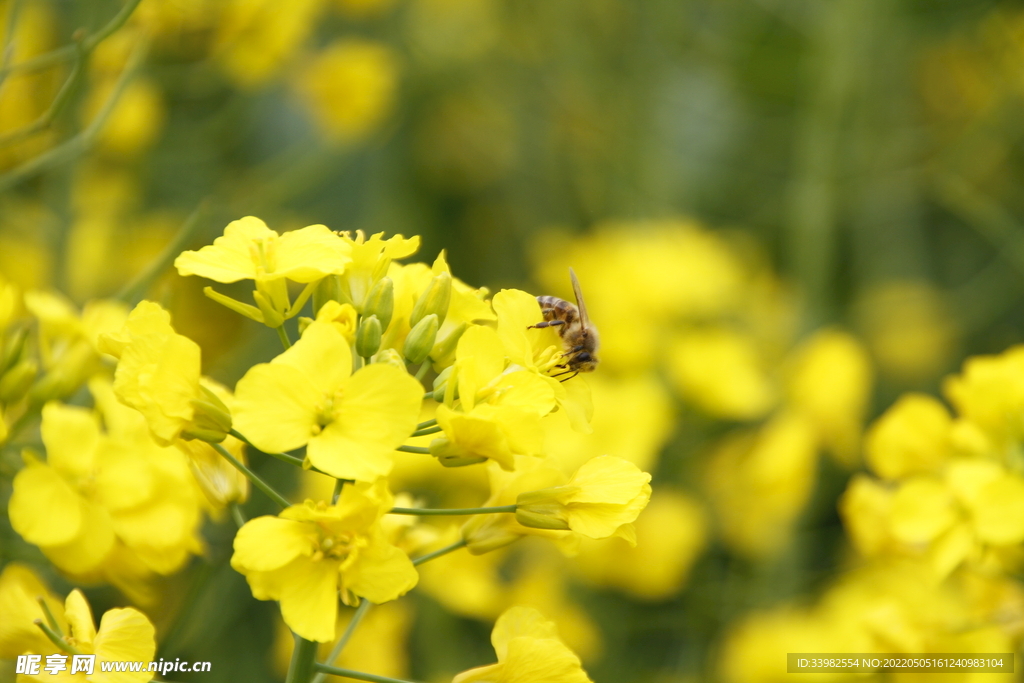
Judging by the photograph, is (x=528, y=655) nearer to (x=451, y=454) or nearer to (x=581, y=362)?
(x=451, y=454)

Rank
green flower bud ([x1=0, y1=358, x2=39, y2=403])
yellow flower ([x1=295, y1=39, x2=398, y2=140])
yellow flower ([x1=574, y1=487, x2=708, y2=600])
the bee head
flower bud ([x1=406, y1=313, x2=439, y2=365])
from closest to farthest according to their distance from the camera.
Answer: flower bud ([x1=406, y1=313, x2=439, y2=365]) < green flower bud ([x1=0, y1=358, x2=39, y2=403]) < the bee head < yellow flower ([x1=574, y1=487, x2=708, y2=600]) < yellow flower ([x1=295, y1=39, x2=398, y2=140])

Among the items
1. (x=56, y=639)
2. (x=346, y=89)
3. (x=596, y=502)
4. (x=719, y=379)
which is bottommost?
(x=56, y=639)

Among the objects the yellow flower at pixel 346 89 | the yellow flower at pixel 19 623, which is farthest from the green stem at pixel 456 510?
the yellow flower at pixel 346 89

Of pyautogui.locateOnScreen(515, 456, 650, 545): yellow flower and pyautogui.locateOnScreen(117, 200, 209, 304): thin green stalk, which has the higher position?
pyautogui.locateOnScreen(117, 200, 209, 304): thin green stalk

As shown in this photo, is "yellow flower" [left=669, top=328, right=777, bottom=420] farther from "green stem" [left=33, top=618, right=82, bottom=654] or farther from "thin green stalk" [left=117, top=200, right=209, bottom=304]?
"green stem" [left=33, top=618, right=82, bottom=654]

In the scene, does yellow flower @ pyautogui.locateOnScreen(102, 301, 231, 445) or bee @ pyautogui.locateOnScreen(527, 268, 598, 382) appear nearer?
yellow flower @ pyautogui.locateOnScreen(102, 301, 231, 445)

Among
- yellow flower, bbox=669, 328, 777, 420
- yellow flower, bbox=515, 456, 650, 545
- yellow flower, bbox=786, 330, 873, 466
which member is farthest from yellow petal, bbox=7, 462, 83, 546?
yellow flower, bbox=786, 330, 873, 466

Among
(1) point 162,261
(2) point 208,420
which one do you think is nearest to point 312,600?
(2) point 208,420

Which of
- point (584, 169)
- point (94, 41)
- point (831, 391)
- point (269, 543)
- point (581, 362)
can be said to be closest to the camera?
point (269, 543)
